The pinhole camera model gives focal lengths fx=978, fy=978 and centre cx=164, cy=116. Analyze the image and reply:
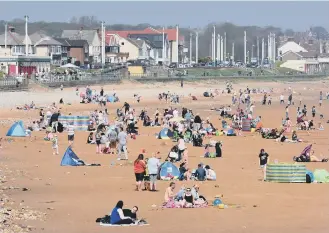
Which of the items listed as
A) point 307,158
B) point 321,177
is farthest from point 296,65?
point 321,177

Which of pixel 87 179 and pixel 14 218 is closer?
pixel 14 218

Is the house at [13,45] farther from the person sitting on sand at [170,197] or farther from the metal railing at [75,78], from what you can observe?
the person sitting on sand at [170,197]

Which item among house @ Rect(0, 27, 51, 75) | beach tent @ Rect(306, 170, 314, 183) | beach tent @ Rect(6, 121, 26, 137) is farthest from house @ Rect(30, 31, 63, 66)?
beach tent @ Rect(306, 170, 314, 183)

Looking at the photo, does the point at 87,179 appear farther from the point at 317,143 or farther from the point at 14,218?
the point at 317,143

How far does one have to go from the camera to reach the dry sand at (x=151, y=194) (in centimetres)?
1691

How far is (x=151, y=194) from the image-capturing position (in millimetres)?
20516

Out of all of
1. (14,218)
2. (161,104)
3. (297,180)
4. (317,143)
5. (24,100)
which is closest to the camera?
(14,218)

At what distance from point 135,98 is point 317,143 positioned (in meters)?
30.2

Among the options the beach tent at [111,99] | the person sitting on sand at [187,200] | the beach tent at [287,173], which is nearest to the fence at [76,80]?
the beach tent at [111,99]

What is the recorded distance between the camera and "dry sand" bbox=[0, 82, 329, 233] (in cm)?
1691

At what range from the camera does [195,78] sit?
9344 centimetres

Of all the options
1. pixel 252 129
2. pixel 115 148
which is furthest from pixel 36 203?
pixel 252 129

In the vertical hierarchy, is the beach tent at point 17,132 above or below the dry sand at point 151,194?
above

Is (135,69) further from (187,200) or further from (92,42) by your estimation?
(187,200)
